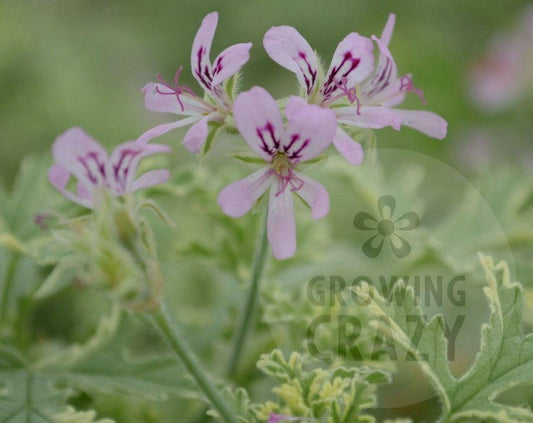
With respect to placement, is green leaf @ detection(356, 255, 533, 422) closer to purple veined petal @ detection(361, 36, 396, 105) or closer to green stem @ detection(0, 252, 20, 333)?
purple veined petal @ detection(361, 36, 396, 105)

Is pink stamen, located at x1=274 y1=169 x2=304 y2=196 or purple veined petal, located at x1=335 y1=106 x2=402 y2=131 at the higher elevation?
purple veined petal, located at x1=335 y1=106 x2=402 y2=131

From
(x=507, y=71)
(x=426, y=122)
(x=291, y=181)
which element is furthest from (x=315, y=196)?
(x=507, y=71)

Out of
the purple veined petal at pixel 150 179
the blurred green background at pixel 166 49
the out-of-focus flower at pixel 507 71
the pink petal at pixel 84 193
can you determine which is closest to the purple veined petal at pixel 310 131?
the purple veined petal at pixel 150 179

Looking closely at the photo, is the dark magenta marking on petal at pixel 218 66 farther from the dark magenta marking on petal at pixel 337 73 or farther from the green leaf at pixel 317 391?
the green leaf at pixel 317 391

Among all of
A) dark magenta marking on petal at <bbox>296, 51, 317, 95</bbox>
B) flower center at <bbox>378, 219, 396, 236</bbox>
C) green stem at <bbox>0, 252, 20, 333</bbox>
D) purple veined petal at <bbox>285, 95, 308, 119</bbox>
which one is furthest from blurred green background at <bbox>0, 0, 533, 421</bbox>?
purple veined petal at <bbox>285, 95, 308, 119</bbox>

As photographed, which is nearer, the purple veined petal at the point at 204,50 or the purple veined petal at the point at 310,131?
the purple veined petal at the point at 310,131

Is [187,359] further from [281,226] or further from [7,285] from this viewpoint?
[7,285]
